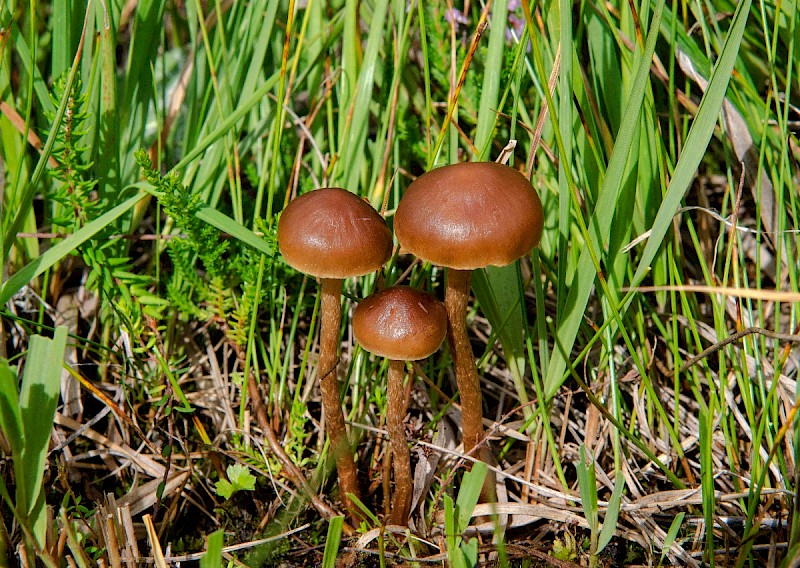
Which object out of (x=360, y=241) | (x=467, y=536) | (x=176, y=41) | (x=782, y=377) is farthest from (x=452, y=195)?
(x=176, y=41)

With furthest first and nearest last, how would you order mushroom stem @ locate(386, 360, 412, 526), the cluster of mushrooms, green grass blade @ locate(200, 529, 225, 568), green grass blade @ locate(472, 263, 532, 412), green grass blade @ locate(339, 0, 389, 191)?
1. green grass blade @ locate(339, 0, 389, 191)
2. green grass blade @ locate(472, 263, 532, 412)
3. mushroom stem @ locate(386, 360, 412, 526)
4. the cluster of mushrooms
5. green grass blade @ locate(200, 529, 225, 568)

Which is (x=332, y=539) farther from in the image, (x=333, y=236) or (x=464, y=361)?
(x=333, y=236)

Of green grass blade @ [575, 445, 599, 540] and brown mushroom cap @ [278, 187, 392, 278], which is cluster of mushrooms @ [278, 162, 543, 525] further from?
green grass blade @ [575, 445, 599, 540]

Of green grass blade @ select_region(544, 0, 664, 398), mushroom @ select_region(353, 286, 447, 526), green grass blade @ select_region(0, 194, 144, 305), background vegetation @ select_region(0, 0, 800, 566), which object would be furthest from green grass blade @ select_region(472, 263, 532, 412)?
green grass blade @ select_region(0, 194, 144, 305)

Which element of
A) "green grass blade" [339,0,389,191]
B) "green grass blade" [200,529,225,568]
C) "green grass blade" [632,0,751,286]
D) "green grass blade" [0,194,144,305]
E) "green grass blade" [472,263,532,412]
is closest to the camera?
"green grass blade" [200,529,225,568]

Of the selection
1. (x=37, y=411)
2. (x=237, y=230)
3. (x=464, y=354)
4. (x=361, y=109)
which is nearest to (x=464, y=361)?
(x=464, y=354)

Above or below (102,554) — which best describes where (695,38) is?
above

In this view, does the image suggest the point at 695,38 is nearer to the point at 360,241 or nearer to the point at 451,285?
the point at 451,285
